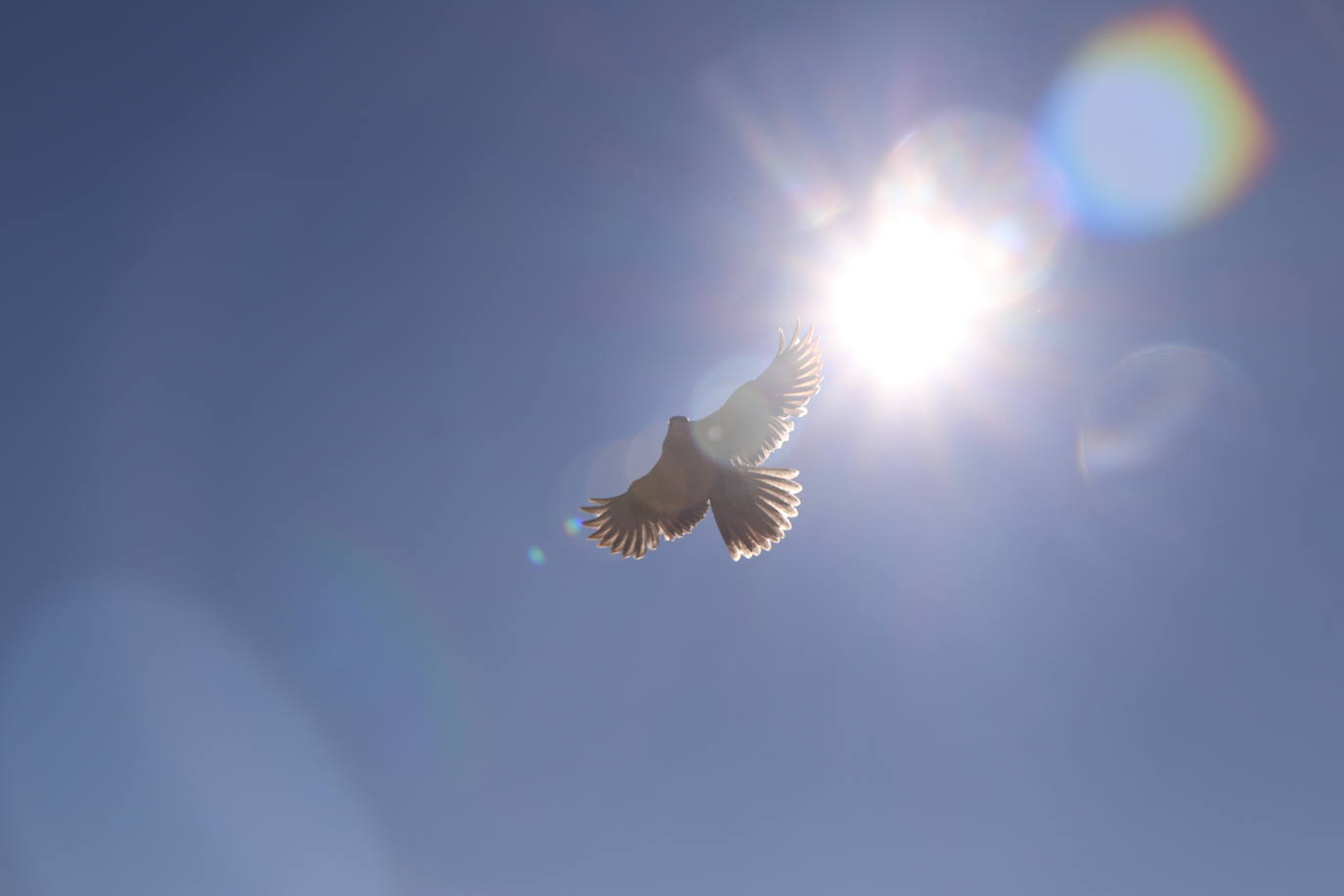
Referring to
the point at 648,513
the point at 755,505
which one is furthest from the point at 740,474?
the point at 648,513

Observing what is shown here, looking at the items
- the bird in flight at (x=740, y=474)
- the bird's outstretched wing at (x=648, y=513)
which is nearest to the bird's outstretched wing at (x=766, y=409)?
the bird in flight at (x=740, y=474)

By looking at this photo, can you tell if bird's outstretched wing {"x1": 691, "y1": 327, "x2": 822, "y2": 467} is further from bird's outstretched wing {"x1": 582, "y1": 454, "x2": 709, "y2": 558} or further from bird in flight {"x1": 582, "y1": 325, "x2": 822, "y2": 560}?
bird's outstretched wing {"x1": 582, "y1": 454, "x2": 709, "y2": 558}

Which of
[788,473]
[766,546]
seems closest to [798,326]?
[788,473]

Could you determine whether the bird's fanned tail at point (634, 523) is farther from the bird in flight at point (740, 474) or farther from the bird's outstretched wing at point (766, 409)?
the bird's outstretched wing at point (766, 409)

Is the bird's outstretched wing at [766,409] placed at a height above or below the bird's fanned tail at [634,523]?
above

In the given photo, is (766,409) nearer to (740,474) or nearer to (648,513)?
(740,474)
